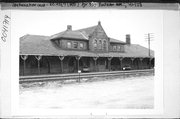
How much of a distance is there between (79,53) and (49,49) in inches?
19.2

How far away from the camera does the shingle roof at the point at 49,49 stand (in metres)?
2.78

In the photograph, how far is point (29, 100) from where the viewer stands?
109 inches

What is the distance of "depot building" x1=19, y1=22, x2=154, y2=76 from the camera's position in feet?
9.20

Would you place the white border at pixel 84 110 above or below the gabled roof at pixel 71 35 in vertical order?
below

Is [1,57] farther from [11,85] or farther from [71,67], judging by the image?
[71,67]

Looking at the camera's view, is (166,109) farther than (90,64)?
No

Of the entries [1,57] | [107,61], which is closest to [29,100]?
[1,57]

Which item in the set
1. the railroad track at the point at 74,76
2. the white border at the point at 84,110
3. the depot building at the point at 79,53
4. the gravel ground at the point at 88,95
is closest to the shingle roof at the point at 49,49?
the depot building at the point at 79,53

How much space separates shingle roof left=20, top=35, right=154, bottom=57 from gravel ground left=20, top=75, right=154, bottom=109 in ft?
1.41

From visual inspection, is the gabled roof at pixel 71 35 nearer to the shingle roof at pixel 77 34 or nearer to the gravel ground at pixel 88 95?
the shingle roof at pixel 77 34

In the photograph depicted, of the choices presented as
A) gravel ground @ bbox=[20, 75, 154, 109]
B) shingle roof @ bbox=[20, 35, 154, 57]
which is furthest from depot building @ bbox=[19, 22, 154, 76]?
gravel ground @ bbox=[20, 75, 154, 109]

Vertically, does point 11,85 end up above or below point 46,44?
below

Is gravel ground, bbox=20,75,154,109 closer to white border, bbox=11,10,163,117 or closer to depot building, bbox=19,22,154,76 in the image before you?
white border, bbox=11,10,163,117

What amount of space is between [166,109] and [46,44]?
2093 mm
